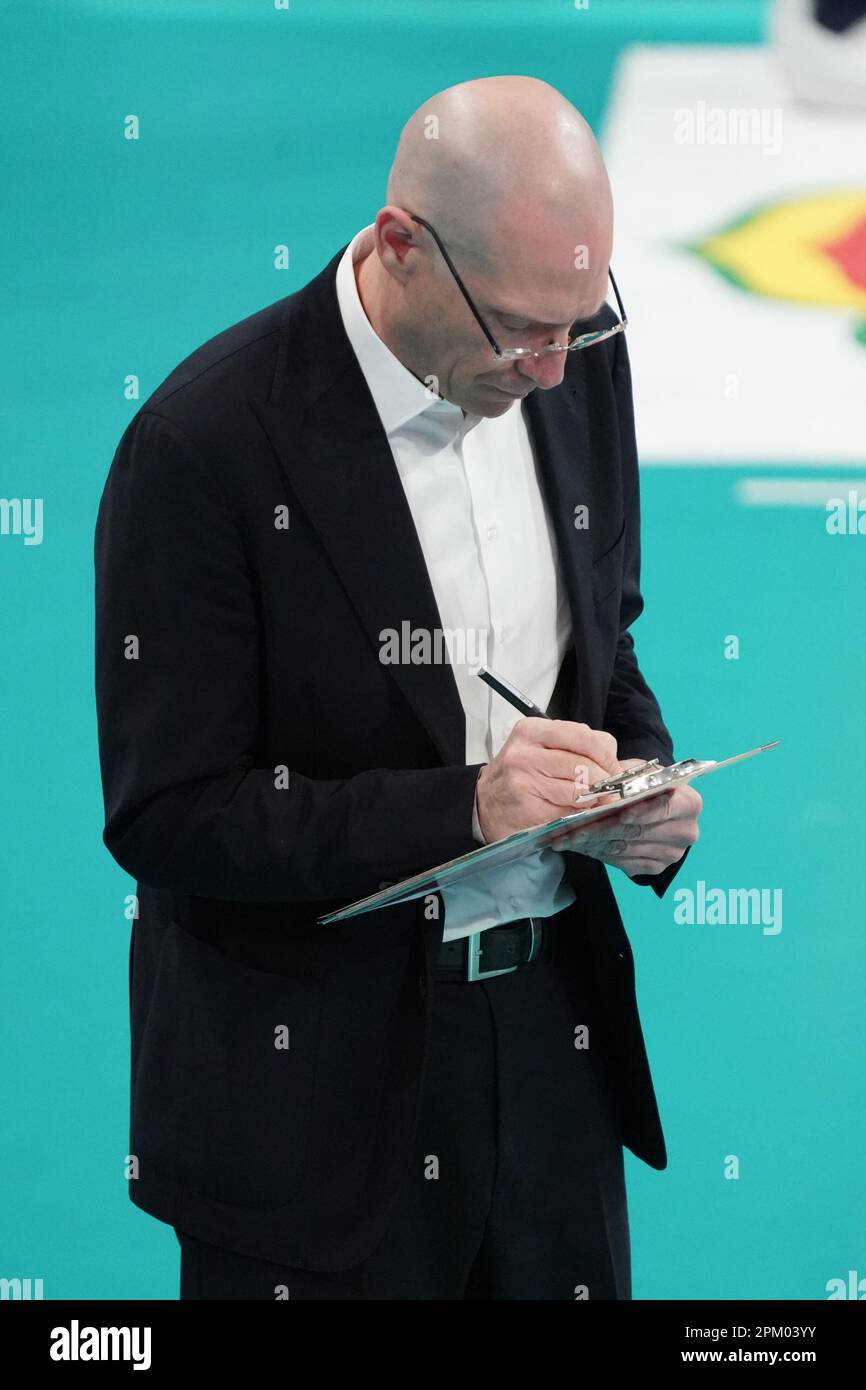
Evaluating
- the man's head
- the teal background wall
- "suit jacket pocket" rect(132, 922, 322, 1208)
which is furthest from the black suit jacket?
the teal background wall

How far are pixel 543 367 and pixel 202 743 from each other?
1.66 feet

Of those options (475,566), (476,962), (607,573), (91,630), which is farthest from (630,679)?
(91,630)

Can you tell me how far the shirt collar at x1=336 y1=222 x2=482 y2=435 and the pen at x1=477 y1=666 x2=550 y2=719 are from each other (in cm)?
28

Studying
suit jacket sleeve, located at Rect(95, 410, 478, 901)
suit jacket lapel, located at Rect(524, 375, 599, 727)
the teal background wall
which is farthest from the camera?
the teal background wall

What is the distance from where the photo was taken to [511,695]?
173 cm

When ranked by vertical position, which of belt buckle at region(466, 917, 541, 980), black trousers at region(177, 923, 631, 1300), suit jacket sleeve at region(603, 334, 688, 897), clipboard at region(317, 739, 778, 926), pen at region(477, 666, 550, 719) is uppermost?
Answer: suit jacket sleeve at region(603, 334, 688, 897)

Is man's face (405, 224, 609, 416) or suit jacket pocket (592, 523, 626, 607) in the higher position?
man's face (405, 224, 609, 416)

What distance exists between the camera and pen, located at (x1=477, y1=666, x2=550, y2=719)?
171 cm

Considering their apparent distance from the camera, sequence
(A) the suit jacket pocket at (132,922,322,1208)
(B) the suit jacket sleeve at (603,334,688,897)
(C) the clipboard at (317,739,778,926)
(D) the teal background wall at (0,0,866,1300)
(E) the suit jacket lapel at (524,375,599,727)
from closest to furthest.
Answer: (C) the clipboard at (317,739,778,926), (A) the suit jacket pocket at (132,922,322,1208), (E) the suit jacket lapel at (524,375,599,727), (B) the suit jacket sleeve at (603,334,688,897), (D) the teal background wall at (0,0,866,1300)

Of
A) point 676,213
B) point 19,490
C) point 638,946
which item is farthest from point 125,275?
point 638,946

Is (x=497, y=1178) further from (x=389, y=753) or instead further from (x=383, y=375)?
(x=383, y=375)

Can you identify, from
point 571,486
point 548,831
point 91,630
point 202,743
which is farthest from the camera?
point 91,630

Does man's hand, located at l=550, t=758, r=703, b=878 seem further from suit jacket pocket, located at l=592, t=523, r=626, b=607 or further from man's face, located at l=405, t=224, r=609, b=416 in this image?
man's face, located at l=405, t=224, r=609, b=416

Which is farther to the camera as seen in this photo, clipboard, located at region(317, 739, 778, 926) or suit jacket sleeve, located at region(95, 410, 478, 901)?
suit jacket sleeve, located at region(95, 410, 478, 901)
